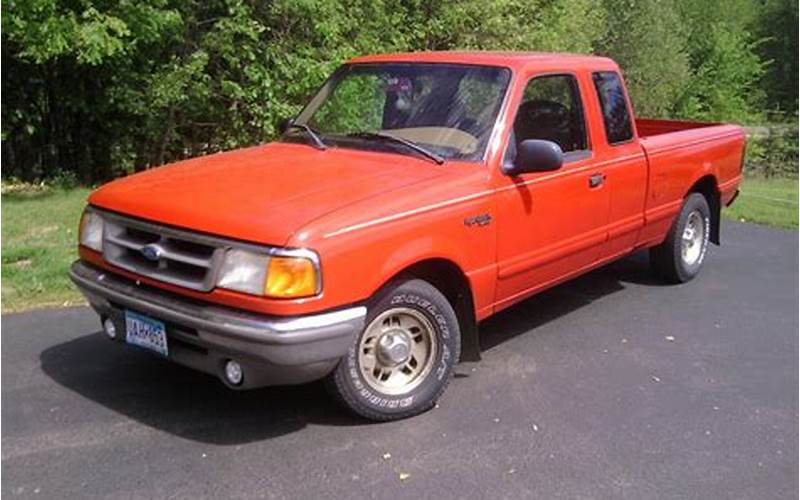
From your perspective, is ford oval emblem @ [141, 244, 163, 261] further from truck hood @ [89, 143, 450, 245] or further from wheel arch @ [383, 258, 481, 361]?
wheel arch @ [383, 258, 481, 361]

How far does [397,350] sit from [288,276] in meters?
0.88

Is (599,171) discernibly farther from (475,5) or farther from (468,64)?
(475,5)

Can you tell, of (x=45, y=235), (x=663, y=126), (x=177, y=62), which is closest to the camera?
(x=663, y=126)

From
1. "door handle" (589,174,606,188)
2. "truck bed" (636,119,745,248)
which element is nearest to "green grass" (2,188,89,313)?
"door handle" (589,174,606,188)

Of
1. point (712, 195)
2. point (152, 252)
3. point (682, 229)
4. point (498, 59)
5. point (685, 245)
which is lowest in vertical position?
point (685, 245)

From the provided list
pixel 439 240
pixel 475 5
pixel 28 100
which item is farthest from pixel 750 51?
pixel 439 240

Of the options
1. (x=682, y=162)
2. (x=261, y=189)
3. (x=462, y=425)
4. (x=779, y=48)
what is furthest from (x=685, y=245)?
(x=779, y=48)

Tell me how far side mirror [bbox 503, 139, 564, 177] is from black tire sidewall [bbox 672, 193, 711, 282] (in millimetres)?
2528

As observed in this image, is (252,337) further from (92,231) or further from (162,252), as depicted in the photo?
(92,231)

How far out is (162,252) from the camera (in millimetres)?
3820

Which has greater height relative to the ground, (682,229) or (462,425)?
(682,229)

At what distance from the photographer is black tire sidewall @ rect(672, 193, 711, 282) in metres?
6.68

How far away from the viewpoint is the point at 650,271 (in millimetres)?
7086

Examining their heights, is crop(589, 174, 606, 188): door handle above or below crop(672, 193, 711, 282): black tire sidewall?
above
